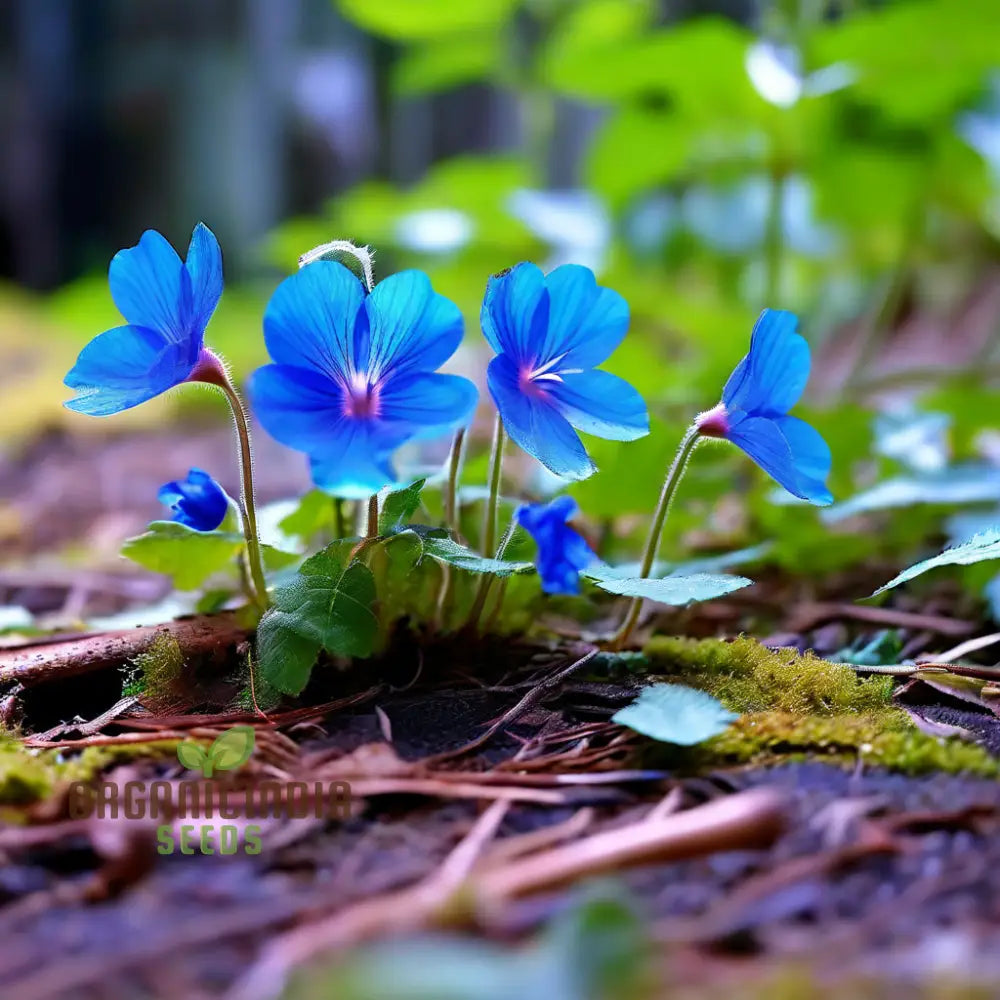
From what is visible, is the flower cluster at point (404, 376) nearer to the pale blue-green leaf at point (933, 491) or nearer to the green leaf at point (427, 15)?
the pale blue-green leaf at point (933, 491)

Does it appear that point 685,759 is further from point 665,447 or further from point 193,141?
point 193,141

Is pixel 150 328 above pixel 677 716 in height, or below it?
above

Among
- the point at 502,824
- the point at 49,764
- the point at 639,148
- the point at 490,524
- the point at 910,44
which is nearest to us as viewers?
the point at 502,824

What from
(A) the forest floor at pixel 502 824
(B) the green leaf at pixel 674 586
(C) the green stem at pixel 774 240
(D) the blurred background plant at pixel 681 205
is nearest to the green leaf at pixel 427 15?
(D) the blurred background plant at pixel 681 205

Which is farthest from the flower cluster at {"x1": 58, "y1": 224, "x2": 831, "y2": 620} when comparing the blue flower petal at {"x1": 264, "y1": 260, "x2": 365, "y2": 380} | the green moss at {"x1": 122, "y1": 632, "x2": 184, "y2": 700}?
the green moss at {"x1": 122, "y1": 632, "x2": 184, "y2": 700}

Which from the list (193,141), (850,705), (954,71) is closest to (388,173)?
(193,141)

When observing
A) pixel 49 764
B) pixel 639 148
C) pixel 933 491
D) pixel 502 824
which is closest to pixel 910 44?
pixel 639 148

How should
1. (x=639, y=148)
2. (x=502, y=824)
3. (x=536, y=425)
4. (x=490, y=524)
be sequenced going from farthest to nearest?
(x=639, y=148) → (x=490, y=524) → (x=536, y=425) → (x=502, y=824)

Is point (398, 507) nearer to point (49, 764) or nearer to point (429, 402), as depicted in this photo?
point (429, 402)
